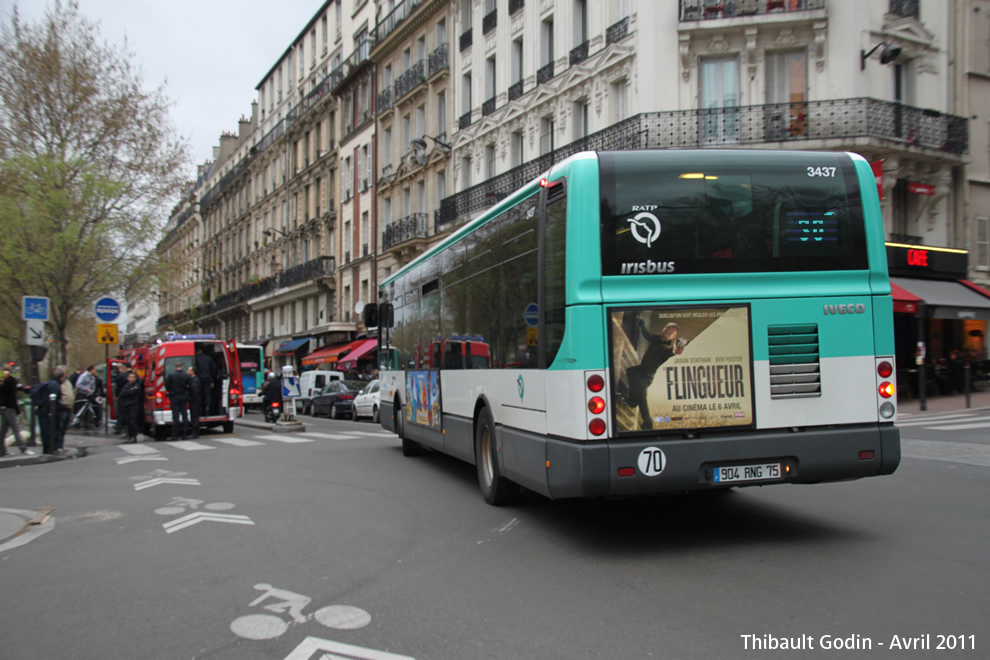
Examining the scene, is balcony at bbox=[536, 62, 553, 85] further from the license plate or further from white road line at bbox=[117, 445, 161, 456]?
the license plate

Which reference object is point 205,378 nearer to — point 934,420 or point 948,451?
point 948,451

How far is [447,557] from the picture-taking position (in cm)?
623

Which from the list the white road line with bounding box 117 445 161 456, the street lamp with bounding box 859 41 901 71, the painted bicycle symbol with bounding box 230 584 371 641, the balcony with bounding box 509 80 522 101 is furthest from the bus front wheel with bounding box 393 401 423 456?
the balcony with bounding box 509 80 522 101

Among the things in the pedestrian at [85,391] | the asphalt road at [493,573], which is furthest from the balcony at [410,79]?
the asphalt road at [493,573]

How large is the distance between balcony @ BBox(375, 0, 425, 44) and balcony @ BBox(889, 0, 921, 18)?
2138 centimetres

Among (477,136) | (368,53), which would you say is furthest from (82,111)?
(368,53)

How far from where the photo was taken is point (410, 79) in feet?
129

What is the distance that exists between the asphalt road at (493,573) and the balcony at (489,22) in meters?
25.9

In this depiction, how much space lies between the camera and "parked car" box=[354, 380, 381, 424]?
27391 millimetres

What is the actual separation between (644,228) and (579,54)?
71.7 ft

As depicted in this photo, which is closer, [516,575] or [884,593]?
[884,593]

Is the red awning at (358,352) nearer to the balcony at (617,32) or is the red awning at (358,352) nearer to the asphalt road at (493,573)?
the balcony at (617,32)

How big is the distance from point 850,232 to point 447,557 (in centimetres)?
399

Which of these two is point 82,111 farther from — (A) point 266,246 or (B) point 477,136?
(A) point 266,246
